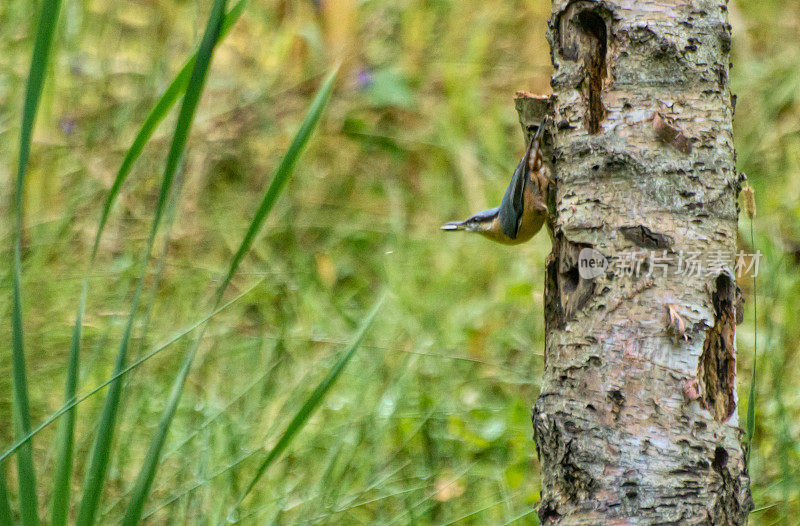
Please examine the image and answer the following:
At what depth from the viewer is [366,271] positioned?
9.32ft

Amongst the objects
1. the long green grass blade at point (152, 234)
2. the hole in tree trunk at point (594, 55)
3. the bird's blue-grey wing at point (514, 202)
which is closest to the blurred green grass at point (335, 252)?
the bird's blue-grey wing at point (514, 202)

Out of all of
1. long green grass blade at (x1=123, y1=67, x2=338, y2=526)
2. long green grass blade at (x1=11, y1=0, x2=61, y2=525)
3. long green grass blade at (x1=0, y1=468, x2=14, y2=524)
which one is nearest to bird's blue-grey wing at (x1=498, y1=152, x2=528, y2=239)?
long green grass blade at (x1=123, y1=67, x2=338, y2=526)

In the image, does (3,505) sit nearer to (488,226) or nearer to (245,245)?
(245,245)

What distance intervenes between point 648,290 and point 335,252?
1.99 meters

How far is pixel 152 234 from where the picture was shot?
0.90 meters

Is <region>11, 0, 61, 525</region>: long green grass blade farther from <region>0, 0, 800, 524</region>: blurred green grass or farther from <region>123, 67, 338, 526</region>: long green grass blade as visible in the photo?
<region>0, 0, 800, 524</region>: blurred green grass

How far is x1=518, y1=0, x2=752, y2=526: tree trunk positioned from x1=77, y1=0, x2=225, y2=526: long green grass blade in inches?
19.5

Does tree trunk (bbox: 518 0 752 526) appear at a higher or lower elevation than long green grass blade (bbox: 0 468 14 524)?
higher

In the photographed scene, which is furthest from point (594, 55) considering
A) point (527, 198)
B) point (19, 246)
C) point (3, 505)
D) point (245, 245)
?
point (3, 505)

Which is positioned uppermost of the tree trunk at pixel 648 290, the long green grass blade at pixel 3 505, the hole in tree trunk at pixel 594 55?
the hole in tree trunk at pixel 594 55

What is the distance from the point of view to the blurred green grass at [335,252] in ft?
5.68

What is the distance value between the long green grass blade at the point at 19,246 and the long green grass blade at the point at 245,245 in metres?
0.14

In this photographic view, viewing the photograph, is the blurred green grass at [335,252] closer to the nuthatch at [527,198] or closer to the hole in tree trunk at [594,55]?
the nuthatch at [527,198]

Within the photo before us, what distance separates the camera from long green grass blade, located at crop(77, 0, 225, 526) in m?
0.80
